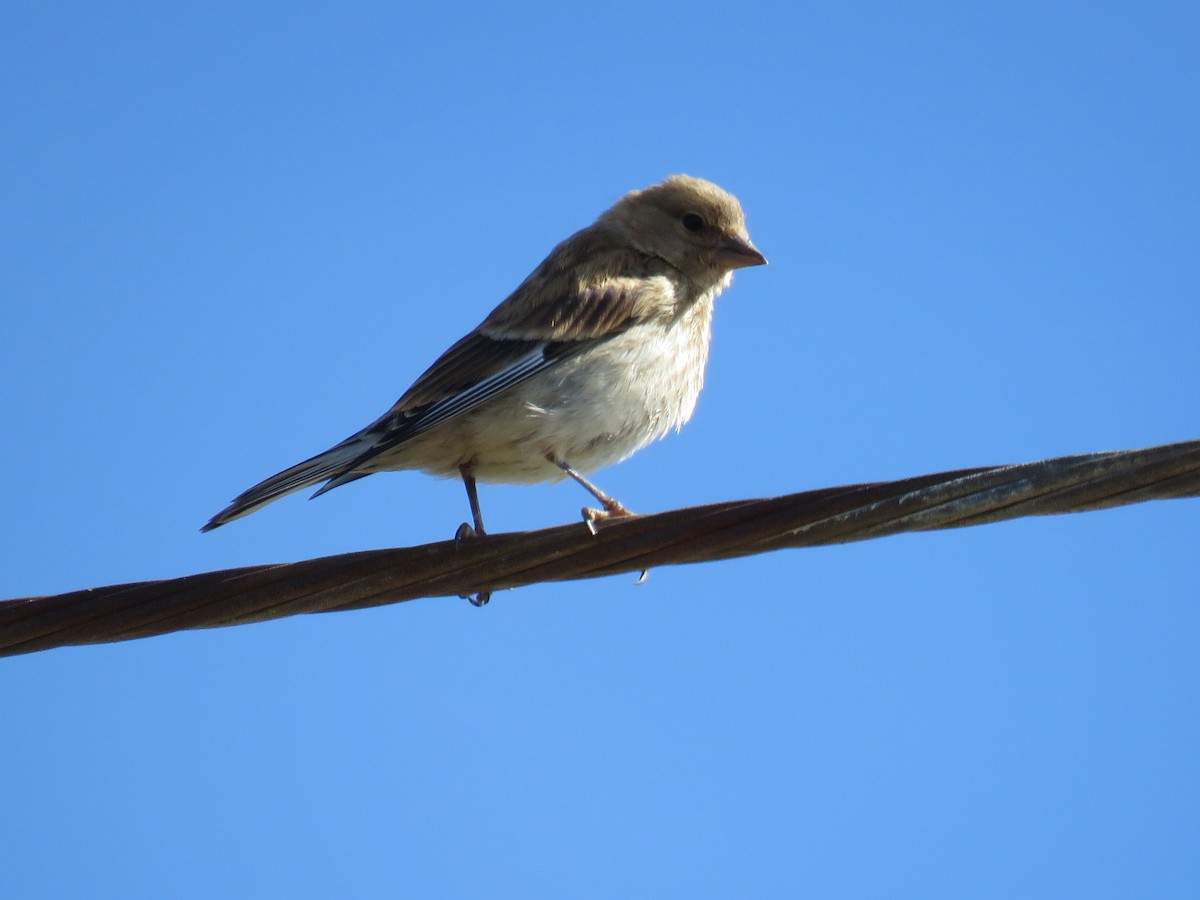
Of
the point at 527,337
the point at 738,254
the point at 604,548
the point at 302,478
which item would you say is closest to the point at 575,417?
the point at 527,337

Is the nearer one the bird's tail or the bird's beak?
the bird's tail

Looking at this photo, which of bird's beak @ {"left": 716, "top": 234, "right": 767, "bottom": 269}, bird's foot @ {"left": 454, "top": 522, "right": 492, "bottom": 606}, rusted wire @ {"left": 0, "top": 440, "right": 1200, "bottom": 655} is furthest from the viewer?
bird's beak @ {"left": 716, "top": 234, "right": 767, "bottom": 269}

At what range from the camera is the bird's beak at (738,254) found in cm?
690

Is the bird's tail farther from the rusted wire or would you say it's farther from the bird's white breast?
the rusted wire

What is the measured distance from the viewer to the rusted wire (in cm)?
346

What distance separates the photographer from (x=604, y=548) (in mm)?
3824

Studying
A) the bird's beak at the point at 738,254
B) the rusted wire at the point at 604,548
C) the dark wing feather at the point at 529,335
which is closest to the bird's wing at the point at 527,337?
the dark wing feather at the point at 529,335

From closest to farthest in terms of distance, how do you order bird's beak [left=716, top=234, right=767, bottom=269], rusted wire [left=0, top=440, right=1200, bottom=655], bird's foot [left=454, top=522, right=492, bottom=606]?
rusted wire [left=0, top=440, right=1200, bottom=655] < bird's foot [left=454, top=522, right=492, bottom=606] < bird's beak [left=716, top=234, right=767, bottom=269]

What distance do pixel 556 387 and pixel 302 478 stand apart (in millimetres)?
1143

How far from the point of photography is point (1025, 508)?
3.53 meters

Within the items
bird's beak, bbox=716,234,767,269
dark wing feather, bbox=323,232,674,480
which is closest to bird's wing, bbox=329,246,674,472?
dark wing feather, bbox=323,232,674,480

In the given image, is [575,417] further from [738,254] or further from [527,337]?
[738,254]

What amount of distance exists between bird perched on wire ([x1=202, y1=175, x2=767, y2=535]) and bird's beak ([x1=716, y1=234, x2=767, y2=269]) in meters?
0.17

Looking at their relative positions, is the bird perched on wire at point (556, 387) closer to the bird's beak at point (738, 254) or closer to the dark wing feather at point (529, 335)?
the dark wing feather at point (529, 335)
